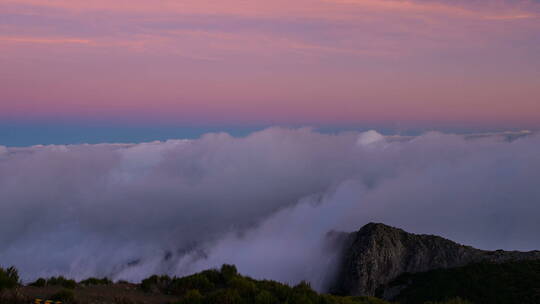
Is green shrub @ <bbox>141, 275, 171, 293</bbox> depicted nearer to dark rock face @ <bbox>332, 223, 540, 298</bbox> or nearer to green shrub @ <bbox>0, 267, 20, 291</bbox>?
green shrub @ <bbox>0, 267, 20, 291</bbox>

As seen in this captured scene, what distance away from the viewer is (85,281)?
16.1m

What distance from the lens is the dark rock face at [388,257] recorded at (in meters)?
82.9

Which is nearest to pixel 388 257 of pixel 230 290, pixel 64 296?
pixel 230 290

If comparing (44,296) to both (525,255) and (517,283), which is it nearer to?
(517,283)

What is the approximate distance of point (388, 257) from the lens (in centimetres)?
8531

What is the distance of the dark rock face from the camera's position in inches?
3265

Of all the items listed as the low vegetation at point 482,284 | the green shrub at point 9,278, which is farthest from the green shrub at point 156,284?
the low vegetation at point 482,284

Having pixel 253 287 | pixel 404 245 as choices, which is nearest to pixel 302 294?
pixel 253 287

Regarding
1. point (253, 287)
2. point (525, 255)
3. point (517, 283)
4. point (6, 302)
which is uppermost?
point (525, 255)

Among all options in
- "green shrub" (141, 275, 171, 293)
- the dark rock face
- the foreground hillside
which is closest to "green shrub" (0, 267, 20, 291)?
the foreground hillside

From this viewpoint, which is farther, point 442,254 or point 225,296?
point 442,254

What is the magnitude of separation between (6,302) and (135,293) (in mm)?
4079

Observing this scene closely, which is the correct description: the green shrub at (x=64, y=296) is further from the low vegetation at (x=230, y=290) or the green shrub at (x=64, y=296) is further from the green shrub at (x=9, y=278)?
the low vegetation at (x=230, y=290)

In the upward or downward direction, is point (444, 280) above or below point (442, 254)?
below
